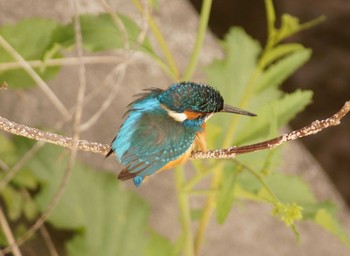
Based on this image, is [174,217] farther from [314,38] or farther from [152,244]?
[314,38]

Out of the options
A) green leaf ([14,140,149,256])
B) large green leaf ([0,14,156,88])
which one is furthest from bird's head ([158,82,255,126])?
green leaf ([14,140,149,256])

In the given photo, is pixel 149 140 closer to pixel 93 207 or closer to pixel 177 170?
pixel 177 170

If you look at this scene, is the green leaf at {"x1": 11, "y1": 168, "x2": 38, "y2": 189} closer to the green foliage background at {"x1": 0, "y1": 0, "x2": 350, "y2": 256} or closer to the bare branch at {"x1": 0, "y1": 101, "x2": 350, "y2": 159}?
the green foliage background at {"x1": 0, "y1": 0, "x2": 350, "y2": 256}

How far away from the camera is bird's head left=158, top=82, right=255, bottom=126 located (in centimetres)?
39

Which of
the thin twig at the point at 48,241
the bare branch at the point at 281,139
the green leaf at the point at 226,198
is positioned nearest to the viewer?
the bare branch at the point at 281,139

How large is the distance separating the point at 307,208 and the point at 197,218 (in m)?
0.16

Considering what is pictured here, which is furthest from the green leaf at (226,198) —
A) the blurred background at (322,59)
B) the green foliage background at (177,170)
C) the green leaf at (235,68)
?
the blurred background at (322,59)

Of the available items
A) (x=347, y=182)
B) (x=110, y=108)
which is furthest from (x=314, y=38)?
(x=110, y=108)

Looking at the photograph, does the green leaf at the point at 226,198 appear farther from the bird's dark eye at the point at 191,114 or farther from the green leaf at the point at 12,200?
the green leaf at the point at 12,200

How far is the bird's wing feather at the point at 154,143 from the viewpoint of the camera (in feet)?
1.27

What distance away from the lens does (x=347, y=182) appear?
114 centimetres

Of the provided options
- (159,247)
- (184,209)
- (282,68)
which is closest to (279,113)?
(282,68)

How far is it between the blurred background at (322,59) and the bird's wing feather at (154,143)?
29.9 inches

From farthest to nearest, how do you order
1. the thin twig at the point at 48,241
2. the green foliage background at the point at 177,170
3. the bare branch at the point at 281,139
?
1. the thin twig at the point at 48,241
2. the green foliage background at the point at 177,170
3. the bare branch at the point at 281,139
